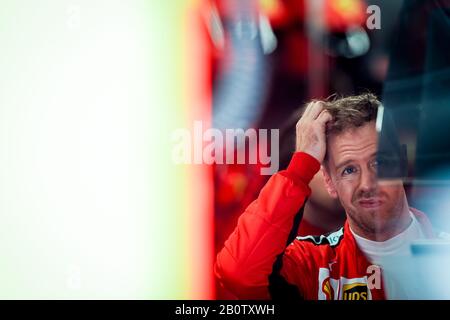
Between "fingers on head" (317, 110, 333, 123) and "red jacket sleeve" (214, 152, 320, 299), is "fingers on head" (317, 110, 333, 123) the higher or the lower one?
the higher one

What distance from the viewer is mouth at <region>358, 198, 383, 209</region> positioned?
1.94 m

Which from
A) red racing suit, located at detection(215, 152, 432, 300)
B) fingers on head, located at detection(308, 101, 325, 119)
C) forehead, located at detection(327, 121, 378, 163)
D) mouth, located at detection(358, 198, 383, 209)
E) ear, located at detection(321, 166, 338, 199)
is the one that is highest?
fingers on head, located at detection(308, 101, 325, 119)

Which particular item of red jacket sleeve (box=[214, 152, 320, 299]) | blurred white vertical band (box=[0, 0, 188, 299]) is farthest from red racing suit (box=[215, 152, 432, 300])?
blurred white vertical band (box=[0, 0, 188, 299])

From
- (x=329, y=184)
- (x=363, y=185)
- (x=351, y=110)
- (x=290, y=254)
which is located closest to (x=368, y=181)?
(x=363, y=185)

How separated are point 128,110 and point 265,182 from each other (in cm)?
53

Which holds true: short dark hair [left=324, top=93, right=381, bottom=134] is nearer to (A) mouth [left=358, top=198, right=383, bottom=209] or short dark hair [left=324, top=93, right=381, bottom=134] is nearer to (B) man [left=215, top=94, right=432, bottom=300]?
(B) man [left=215, top=94, right=432, bottom=300]

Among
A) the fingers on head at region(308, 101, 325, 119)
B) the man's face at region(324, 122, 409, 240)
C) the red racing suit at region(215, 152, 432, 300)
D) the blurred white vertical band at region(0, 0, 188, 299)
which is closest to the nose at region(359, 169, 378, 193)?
the man's face at region(324, 122, 409, 240)

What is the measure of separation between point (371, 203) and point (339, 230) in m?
0.14

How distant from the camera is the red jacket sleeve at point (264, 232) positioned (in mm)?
1911

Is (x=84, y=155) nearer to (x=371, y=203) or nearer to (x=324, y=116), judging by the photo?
(x=324, y=116)

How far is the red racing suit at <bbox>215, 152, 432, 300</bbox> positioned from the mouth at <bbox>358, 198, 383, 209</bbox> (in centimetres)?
9

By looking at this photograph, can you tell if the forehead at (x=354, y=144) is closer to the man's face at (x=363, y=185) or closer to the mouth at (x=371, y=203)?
the man's face at (x=363, y=185)

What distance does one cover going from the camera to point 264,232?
75.2 inches
